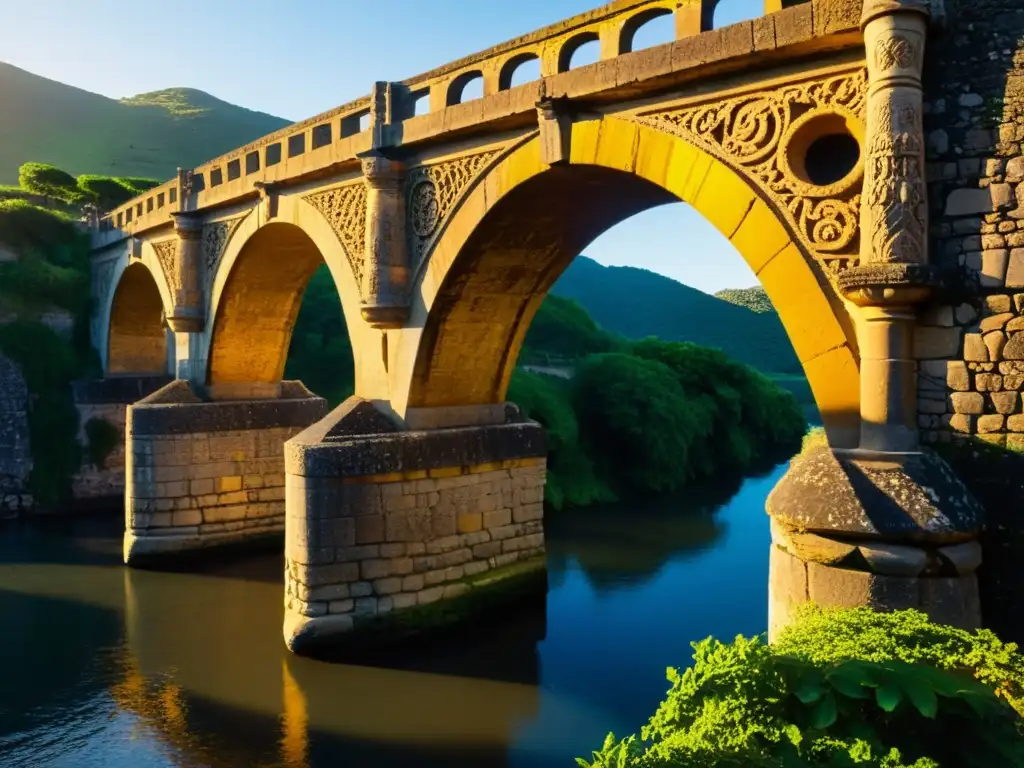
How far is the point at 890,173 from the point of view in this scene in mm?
4828

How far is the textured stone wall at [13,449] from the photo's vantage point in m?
19.1

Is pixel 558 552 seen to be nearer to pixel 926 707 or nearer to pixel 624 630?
pixel 624 630

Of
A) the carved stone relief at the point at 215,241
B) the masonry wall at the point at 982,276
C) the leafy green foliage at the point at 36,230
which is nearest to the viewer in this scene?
the masonry wall at the point at 982,276

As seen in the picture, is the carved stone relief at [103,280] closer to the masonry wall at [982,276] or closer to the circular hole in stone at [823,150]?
the circular hole in stone at [823,150]

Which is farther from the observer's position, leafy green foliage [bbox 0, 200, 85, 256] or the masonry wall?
leafy green foliage [bbox 0, 200, 85, 256]

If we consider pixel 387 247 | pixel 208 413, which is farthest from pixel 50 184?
pixel 387 247

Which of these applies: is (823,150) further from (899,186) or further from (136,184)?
(136,184)

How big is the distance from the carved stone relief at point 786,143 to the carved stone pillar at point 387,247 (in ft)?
14.2

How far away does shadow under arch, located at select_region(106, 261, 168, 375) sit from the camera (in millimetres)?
21375

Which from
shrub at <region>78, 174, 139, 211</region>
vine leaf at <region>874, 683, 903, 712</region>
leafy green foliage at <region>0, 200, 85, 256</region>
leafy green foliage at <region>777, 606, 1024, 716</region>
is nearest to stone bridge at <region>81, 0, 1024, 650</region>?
leafy green foliage at <region>777, 606, 1024, 716</region>

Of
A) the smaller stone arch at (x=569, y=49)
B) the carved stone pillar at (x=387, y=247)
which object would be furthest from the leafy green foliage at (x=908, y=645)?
the carved stone pillar at (x=387, y=247)

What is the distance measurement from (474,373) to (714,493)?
14.1m

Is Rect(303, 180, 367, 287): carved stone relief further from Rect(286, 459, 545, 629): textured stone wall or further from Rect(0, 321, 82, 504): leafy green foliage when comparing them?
Rect(0, 321, 82, 504): leafy green foliage

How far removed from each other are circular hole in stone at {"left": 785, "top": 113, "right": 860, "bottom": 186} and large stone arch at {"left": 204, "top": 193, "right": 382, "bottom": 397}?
8.13 m
